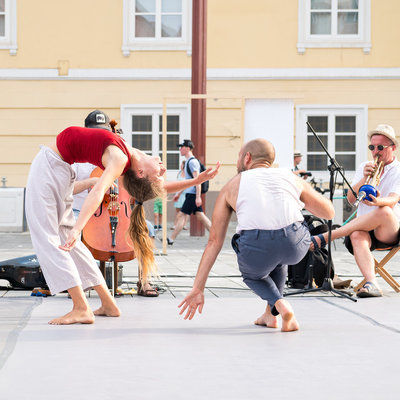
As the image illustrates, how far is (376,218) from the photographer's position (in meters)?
7.38

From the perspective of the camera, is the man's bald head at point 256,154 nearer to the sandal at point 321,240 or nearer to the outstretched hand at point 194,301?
the outstretched hand at point 194,301

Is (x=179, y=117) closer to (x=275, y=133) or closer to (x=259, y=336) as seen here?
(x=275, y=133)

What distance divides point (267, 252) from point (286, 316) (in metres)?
0.43

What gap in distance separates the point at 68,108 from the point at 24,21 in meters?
2.35

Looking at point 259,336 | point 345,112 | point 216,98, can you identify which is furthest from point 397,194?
point 345,112

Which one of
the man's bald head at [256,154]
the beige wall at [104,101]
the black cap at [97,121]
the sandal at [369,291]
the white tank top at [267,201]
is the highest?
the beige wall at [104,101]

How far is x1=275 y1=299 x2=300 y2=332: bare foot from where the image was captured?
209 inches

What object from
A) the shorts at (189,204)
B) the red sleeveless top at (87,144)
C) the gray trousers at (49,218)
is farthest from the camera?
the shorts at (189,204)

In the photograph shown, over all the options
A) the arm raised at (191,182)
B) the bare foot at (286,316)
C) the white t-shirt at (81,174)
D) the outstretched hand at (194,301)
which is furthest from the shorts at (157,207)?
the outstretched hand at (194,301)

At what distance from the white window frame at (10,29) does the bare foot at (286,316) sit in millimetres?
16174

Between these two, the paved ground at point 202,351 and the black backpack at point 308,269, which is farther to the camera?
the black backpack at point 308,269

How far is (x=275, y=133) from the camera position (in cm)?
1145

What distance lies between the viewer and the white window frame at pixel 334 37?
2012 cm

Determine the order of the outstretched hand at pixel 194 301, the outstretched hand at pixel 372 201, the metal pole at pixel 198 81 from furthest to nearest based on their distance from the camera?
the metal pole at pixel 198 81
the outstretched hand at pixel 372 201
the outstretched hand at pixel 194 301
